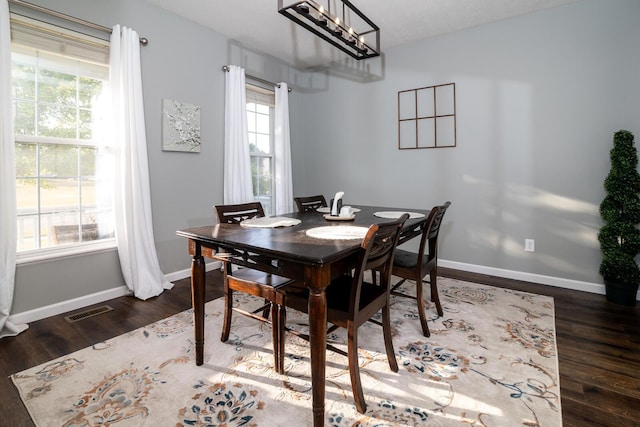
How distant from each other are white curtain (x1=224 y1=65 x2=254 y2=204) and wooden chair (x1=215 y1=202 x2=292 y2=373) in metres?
1.45

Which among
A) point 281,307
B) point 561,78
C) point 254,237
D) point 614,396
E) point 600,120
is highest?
point 561,78

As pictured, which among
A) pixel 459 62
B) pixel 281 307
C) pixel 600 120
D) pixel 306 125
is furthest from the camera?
pixel 306 125

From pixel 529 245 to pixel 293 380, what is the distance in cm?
280

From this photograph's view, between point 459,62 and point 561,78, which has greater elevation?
point 459,62

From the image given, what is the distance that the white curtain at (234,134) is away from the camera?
363 centimetres

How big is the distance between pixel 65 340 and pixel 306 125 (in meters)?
3.74

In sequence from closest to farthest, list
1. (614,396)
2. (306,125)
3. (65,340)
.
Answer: (614,396), (65,340), (306,125)

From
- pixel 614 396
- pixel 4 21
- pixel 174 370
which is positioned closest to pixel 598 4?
pixel 614 396

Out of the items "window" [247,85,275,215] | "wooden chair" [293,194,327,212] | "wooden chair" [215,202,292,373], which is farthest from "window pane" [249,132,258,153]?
"wooden chair" [215,202,292,373]

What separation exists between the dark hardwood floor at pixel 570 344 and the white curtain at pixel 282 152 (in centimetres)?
160

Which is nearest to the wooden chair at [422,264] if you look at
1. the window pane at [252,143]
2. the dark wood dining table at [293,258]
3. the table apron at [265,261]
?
the dark wood dining table at [293,258]

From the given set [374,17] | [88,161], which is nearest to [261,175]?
[88,161]

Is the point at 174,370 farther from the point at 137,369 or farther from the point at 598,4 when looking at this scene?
the point at 598,4

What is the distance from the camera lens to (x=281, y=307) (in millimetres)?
1679
